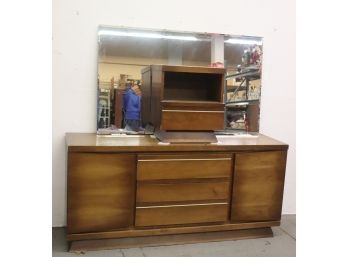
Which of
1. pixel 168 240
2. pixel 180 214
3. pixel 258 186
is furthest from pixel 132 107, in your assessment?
pixel 258 186

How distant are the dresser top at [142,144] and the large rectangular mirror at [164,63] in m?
0.20

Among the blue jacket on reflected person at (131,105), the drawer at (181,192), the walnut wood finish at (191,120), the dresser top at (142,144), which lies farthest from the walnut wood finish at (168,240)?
the blue jacket on reflected person at (131,105)

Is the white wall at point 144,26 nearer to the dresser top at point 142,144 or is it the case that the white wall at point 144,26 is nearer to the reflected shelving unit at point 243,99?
the reflected shelving unit at point 243,99

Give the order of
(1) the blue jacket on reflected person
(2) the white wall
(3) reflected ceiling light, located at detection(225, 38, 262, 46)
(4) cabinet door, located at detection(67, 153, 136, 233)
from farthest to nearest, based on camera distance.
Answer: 1. (3) reflected ceiling light, located at detection(225, 38, 262, 46)
2. (1) the blue jacket on reflected person
3. (2) the white wall
4. (4) cabinet door, located at detection(67, 153, 136, 233)

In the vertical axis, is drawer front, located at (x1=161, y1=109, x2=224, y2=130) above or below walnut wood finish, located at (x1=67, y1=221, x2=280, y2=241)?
above

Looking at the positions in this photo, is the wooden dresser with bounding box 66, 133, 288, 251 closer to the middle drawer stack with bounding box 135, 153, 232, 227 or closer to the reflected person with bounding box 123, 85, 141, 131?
the middle drawer stack with bounding box 135, 153, 232, 227

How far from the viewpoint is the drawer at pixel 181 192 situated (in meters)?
2.13

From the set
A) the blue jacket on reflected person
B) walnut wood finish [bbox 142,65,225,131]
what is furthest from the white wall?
walnut wood finish [bbox 142,65,225,131]

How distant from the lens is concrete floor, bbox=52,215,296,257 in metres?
2.15

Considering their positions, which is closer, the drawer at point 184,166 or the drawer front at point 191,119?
the drawer at point 184,166

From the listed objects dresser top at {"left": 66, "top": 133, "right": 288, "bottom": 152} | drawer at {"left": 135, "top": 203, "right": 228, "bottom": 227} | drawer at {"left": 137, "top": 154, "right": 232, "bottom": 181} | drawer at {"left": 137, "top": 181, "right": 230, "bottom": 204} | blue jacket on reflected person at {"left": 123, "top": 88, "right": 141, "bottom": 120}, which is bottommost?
drawer at {"left": 135, "top": 203, "right": 228, "bottom": 227}

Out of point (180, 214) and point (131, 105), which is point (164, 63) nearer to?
point (131, 105)

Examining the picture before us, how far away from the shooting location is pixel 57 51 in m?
2.40
